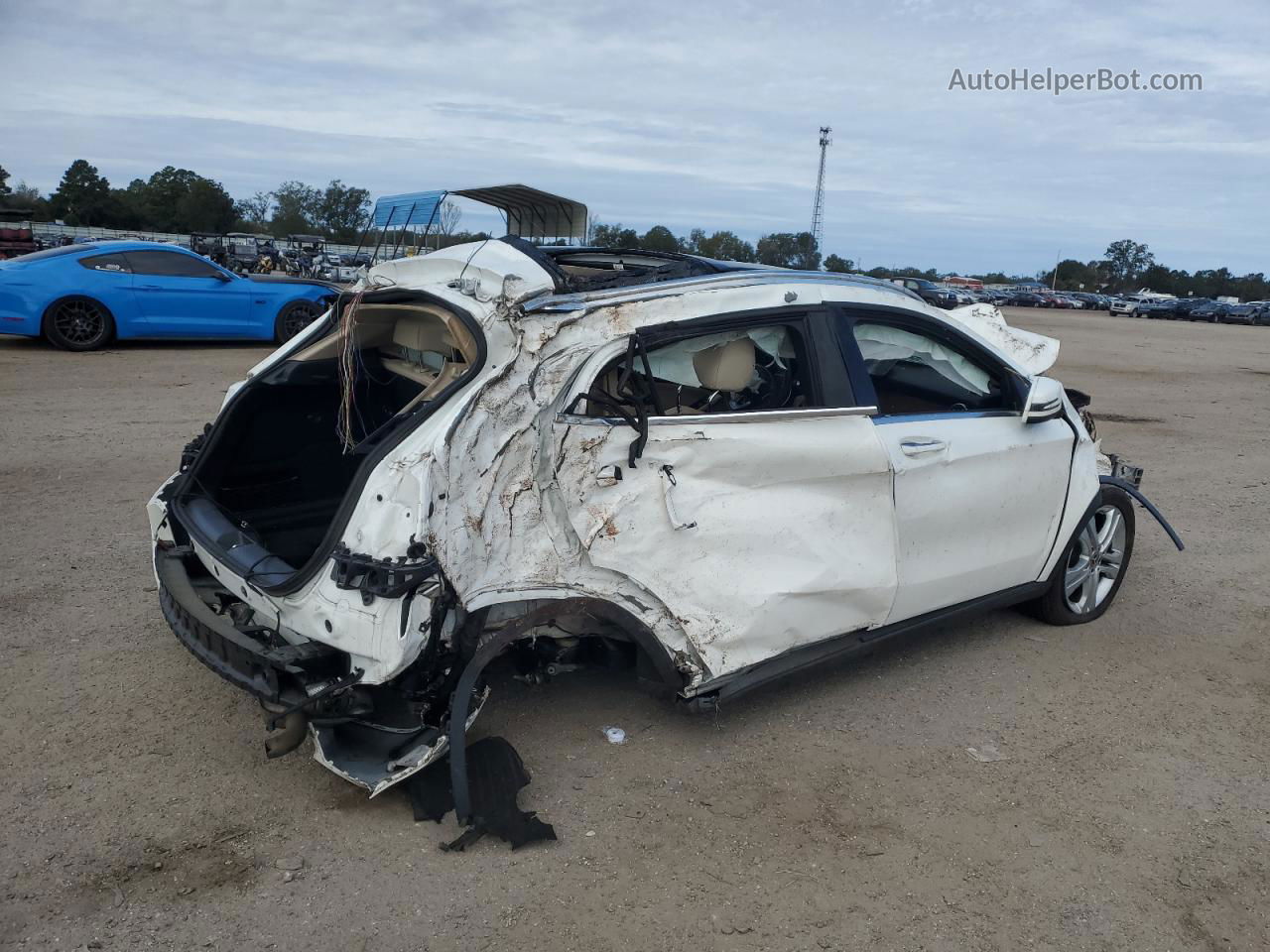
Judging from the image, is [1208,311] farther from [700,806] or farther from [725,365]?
[700,806]

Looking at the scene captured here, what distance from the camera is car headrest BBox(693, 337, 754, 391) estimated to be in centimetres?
359

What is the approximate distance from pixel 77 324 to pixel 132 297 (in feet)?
2.37

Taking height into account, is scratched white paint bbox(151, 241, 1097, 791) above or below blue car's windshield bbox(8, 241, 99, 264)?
below

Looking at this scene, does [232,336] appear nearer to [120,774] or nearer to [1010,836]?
[120,774]

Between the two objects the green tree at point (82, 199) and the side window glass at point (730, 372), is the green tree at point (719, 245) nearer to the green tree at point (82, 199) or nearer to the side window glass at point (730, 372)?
the side window glass at point (730, 372)

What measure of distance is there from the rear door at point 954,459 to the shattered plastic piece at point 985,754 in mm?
568

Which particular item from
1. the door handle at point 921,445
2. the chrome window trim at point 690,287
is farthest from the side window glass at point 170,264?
the door handle at point 921,445

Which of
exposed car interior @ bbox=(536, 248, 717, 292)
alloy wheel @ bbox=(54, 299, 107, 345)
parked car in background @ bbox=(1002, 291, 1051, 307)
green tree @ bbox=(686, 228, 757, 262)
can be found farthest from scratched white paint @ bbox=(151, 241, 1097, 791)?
parked car in background @ bbox=(1002, 291, 1051, 307)

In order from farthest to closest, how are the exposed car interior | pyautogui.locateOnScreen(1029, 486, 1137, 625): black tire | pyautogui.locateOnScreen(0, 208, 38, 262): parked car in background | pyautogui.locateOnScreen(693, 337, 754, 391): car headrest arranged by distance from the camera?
pyautogui.locateOnScreen(0, 208, 38, 262): parked car in background
pyautogui.locateOnScreen(1029, 486, 1137, 625): black tire
the exposed car interior
pyautogui.locateOnScreen(693, 337, 754, 391): car headrest

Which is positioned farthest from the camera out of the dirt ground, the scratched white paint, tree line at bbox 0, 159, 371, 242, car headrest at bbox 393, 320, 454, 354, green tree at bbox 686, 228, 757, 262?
tree line at bbox 0, 159, 371, 242

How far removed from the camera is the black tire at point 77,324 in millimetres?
11969

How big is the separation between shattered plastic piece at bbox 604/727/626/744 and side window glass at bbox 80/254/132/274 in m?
11.1

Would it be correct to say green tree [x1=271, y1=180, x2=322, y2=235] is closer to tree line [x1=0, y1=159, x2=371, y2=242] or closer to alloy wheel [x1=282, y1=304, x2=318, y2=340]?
tree line [x1=0, y1=159, x2=371, y2=242]

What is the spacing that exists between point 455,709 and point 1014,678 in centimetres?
261
